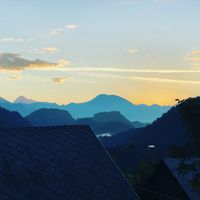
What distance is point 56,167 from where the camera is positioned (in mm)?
21891

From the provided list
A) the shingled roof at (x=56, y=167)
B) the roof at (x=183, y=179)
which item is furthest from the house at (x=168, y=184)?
the shingled roof at (x=56, y=167)

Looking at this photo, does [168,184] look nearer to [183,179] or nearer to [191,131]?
[183,179]

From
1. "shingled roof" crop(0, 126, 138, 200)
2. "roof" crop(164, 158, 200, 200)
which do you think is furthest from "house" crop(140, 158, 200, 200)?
"shingled roof" crop(0, 126, 138, 200)

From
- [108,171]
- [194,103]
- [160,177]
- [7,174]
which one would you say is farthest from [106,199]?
[160,177]

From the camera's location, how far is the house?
32.8 m

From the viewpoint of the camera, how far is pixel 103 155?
23719mm

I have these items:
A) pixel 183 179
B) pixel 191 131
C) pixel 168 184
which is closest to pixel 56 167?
pixel 191 131

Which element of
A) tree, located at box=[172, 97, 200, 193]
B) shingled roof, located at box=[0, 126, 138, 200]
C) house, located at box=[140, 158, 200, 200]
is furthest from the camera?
house, located at box=[140, 158, 200, 200]

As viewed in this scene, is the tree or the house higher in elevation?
the tree

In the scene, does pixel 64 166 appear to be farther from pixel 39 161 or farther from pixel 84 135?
pixel 84 135

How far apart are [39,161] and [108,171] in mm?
3734

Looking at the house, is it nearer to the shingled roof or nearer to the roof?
the roof

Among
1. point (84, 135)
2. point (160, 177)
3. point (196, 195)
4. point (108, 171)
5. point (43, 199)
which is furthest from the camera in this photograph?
point (160, 177)

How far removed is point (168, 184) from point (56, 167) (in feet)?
54.2
